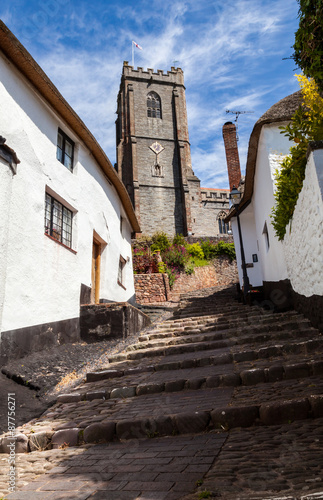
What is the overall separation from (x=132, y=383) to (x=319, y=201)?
365 centimetres

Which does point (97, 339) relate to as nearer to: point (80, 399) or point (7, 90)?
point (80, 399)

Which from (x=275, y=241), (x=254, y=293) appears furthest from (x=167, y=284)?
(x=275, y=241)

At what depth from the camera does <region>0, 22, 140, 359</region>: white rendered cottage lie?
5770 millimetres

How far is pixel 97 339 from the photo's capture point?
8148mm

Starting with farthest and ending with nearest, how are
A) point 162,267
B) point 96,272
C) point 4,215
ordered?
point 162,267
point 96,272
point 4,215

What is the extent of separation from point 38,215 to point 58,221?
123 centimetres

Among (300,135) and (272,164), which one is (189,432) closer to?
(300,135)

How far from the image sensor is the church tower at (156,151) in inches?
1337

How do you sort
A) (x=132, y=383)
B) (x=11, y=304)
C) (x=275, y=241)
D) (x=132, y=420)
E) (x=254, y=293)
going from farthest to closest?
(x=254, y=293), (x=275, y=241), (x=11, y=304), (x=132, y=383), (x=132, y=420)

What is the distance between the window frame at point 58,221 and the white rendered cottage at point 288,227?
4.93 metres

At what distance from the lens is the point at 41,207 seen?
6844 mm

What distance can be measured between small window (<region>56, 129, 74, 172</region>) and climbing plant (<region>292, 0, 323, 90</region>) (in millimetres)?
5874

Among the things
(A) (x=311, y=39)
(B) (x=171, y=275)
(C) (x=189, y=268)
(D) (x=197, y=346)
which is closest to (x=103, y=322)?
(D) (x=197, y=346)

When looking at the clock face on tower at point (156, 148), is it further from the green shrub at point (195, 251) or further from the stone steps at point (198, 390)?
the stone steps at point (198, 390)
